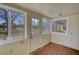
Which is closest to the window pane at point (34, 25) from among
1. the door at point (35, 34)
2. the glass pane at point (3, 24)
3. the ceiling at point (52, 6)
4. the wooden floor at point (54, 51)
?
the door at point (35, 34)

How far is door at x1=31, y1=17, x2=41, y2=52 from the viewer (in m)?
3.02

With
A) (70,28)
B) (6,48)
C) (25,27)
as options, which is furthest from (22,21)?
(70,28)

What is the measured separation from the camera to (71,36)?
3561 mm

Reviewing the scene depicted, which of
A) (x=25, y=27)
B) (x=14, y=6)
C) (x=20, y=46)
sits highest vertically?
(x=14, y=6)

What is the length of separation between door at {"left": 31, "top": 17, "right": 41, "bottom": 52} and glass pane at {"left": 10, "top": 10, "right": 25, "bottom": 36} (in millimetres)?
497

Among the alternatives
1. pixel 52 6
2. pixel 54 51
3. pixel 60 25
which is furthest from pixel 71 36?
pixel 52 6

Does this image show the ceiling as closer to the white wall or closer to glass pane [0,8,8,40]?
glass pane [0,8,8,40]

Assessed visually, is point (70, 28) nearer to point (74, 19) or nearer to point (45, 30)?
point (74, 19)

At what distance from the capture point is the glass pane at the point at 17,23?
2.21 m

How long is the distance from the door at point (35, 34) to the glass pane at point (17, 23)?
50 centimetres

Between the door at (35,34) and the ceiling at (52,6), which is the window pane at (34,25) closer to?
the door at (35,34)

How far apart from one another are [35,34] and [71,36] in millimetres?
1480

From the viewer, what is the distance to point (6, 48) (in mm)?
1874
